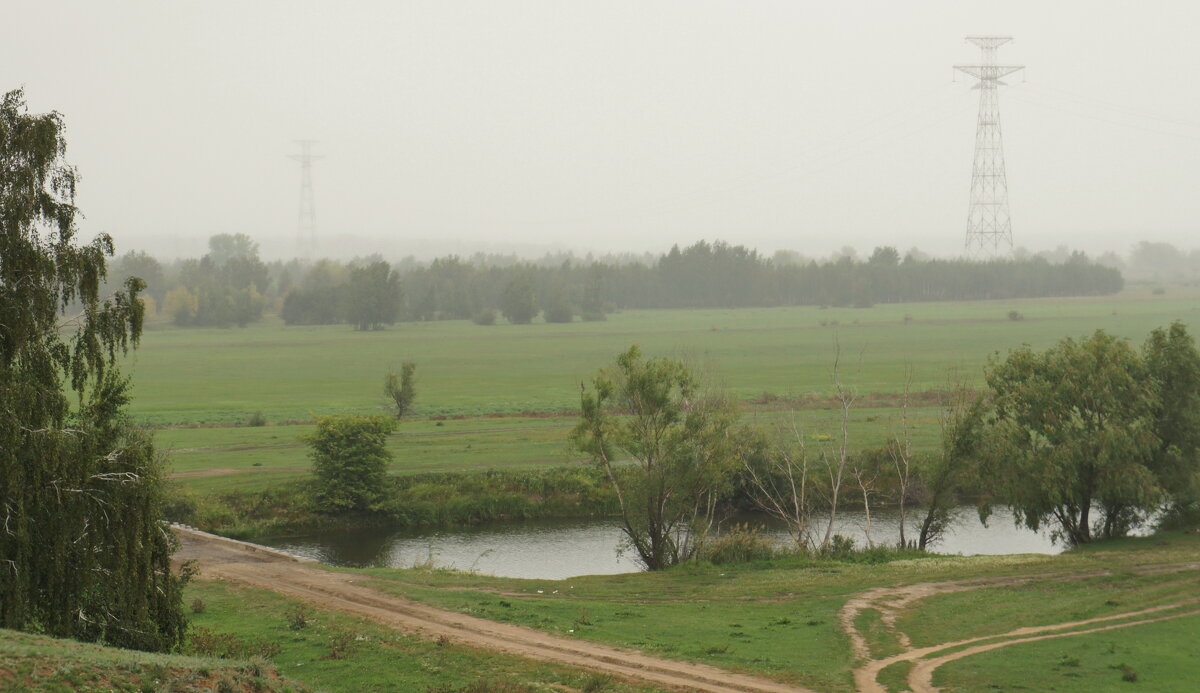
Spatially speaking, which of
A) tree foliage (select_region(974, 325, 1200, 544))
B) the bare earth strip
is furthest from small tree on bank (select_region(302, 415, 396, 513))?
tree foliage (select_region(974, 325, 1200, 544))

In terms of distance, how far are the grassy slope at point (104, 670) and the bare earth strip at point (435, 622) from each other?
947cm

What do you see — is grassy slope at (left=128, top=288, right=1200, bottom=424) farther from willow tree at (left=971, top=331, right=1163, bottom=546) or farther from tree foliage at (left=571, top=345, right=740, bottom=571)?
willow tree at (left=971, top=331, right=1163, bottom=546)

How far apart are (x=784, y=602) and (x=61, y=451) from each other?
22.4m

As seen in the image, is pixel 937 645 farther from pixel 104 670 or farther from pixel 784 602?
pixel 104 670

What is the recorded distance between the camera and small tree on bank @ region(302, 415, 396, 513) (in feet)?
179

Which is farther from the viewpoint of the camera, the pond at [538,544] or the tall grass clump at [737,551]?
the pond at [538,544]

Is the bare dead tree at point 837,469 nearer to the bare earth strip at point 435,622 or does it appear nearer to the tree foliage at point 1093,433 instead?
the tree foliage at point 1093,433

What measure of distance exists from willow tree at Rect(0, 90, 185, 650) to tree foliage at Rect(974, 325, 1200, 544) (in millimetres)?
34517

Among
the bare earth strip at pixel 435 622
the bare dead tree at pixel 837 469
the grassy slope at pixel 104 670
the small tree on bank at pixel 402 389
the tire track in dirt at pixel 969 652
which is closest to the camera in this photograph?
the grassy slope at pixel 104 670

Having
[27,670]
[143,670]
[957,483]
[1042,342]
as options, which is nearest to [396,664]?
[143,670]

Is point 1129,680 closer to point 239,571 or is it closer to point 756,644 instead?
point 756,644

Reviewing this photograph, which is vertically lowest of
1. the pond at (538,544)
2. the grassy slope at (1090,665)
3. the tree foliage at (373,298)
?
the pond at (538,544)

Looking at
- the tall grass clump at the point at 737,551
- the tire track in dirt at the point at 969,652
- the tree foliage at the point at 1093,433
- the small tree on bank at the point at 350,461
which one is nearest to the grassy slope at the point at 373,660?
the tire track in dirt at the point at 969,652

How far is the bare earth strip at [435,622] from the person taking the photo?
2434 cm
